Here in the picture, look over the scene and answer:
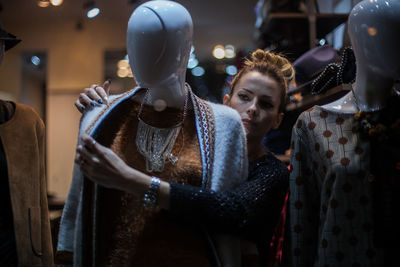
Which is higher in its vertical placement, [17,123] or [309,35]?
[309,35]

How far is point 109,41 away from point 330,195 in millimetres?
1509

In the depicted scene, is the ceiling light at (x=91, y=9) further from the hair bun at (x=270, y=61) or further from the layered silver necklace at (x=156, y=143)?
the layered silver necklace at (x=156, y=143)

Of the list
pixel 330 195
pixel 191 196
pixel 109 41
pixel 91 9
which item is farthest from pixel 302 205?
pixel 109 41

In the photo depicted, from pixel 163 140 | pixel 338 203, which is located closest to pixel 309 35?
pixel 338 203

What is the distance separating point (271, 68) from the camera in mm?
1360

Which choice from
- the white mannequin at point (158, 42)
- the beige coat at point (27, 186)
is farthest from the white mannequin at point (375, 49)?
the beige coat at point (27, 186)

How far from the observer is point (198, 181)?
0.94 meters

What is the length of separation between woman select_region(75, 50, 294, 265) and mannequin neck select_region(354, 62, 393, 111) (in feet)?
0.90

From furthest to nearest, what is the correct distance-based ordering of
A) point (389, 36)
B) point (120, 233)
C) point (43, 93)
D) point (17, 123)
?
point (43, 93) → point (17, 123) → point (389, 36) → point (120, 233)

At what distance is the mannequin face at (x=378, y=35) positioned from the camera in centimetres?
107

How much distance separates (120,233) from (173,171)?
0.20 m

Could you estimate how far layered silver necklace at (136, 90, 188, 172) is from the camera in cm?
96

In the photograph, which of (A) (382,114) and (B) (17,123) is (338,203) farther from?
(B) (17,123)

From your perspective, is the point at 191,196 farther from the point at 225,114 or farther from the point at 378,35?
the point at 378,35
